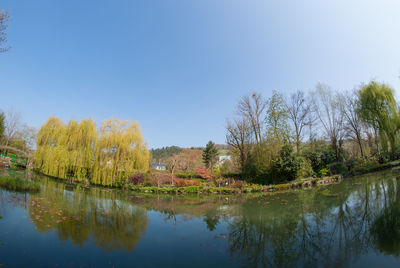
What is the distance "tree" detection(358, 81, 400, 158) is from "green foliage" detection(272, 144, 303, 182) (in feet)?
38.5

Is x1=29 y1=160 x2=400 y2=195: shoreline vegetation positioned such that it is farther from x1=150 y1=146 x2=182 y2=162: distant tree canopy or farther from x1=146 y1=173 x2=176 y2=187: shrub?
x1=150 y1=146 x2=182 y2=162: distant tree canopy

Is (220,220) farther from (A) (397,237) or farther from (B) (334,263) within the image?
(A) (397,237)

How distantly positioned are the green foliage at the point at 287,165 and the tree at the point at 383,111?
38.5 feet

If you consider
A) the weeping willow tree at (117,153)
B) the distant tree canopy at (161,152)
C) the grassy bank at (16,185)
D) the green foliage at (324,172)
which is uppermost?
the distant tree canopy at (161,152)

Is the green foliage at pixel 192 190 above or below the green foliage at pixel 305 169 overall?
below

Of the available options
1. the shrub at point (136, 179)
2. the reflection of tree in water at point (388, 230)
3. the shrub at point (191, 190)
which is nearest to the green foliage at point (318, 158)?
the reflection of tree in water at point (388, 230)

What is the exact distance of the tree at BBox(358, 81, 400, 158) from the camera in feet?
63.9

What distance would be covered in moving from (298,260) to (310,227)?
2.31 metres

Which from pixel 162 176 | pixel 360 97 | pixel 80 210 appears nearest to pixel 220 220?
pixel 80 210

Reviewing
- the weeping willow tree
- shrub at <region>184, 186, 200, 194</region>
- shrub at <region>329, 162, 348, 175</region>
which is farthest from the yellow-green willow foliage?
shrub at <region>329, 162, 348, 175</region>

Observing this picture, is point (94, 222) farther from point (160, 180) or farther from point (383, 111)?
point (383, 111)

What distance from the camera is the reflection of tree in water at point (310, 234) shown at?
407 cm

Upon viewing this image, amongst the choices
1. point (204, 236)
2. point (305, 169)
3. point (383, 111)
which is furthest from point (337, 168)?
point (204, 236)

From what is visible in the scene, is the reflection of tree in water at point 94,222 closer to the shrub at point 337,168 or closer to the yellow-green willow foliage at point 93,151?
the yellow-green willow foliage at point 93,151
